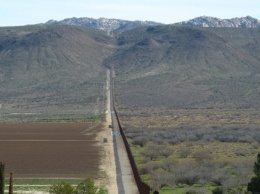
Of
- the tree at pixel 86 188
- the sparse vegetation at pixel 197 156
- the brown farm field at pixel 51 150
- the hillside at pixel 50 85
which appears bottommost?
the brown farm field at pixel 51 150

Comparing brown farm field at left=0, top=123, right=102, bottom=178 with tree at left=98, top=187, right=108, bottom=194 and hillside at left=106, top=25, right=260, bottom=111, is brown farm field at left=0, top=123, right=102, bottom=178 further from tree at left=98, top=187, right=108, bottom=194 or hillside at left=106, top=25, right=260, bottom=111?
hillside at left=106, top=25, right=260, bottom=111

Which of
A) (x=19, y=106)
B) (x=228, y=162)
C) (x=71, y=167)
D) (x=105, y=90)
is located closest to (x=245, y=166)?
(x=228, y=162)

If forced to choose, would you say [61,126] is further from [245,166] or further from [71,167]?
[245,166]

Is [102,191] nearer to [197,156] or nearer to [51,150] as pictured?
[197,156]

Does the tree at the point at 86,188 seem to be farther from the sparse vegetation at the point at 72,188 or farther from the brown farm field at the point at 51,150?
the brown farm field at the point at 51,150

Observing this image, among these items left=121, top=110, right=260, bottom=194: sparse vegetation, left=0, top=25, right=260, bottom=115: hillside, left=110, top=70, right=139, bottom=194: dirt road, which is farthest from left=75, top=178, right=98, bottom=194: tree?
left=0, top=25, right=260, bottom=115: hillside

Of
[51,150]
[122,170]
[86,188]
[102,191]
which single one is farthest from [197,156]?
[86,188]

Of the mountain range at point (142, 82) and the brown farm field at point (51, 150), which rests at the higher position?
the mountain range at point (142, 82)

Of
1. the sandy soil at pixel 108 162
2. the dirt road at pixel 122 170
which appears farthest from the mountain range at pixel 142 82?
the dirt road at pixel 122 170
